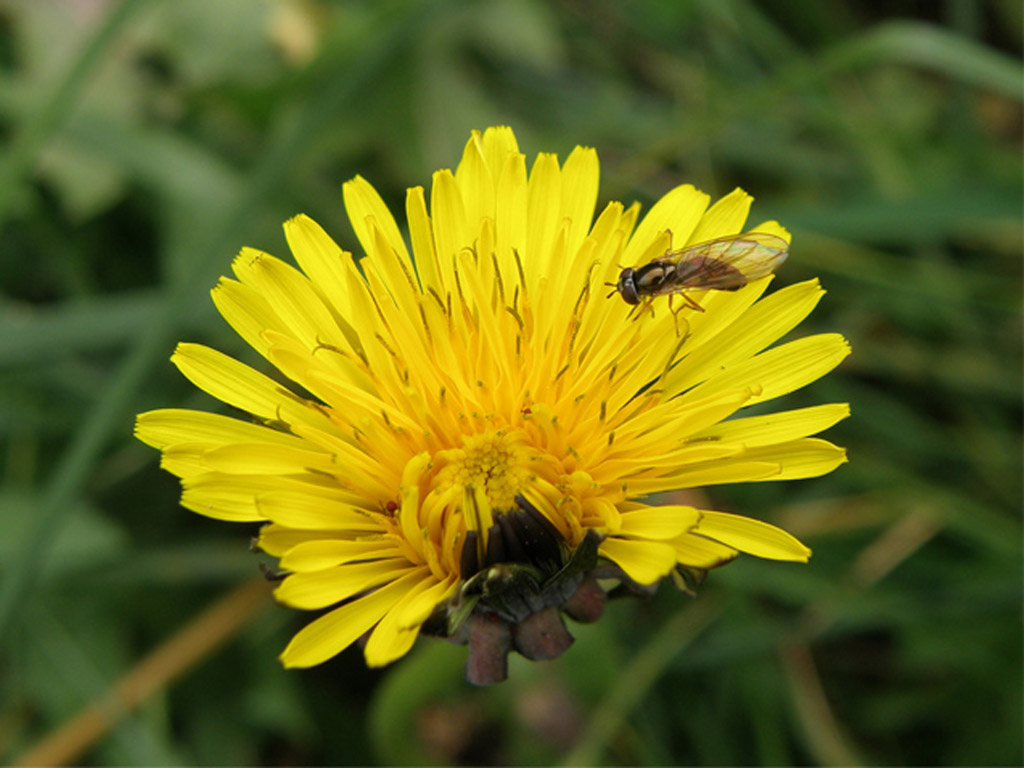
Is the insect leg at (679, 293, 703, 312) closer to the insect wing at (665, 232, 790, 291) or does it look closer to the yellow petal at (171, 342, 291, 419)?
the insect wing at (665, 232, 790, 291)

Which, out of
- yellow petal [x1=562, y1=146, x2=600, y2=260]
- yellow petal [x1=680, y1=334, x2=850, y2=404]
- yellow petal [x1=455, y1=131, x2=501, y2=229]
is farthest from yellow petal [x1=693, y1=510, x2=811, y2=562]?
yellow petal [x1=455, y1=131, x2=501, y2=229]

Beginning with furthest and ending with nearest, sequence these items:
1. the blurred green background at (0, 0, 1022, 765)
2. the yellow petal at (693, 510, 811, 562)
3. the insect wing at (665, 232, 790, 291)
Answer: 1. the blurred green background at (0, 0, 1022, 765)
2. the insect wing at (665, 232, 790, 291)
3. the yellow petal at (693, 510, 811, 562)

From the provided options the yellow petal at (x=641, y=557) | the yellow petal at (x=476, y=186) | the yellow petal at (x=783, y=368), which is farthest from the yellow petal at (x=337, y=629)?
the yellow petal at (x=476, y=186)

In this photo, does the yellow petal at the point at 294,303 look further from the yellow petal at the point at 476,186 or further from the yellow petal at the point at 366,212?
the yellow petal at the point at 476,186

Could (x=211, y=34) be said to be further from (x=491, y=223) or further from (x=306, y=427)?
(x=306, y=427)

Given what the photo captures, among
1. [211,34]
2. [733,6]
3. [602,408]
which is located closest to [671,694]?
[602,408]

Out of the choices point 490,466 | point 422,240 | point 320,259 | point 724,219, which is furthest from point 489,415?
point 724,219
